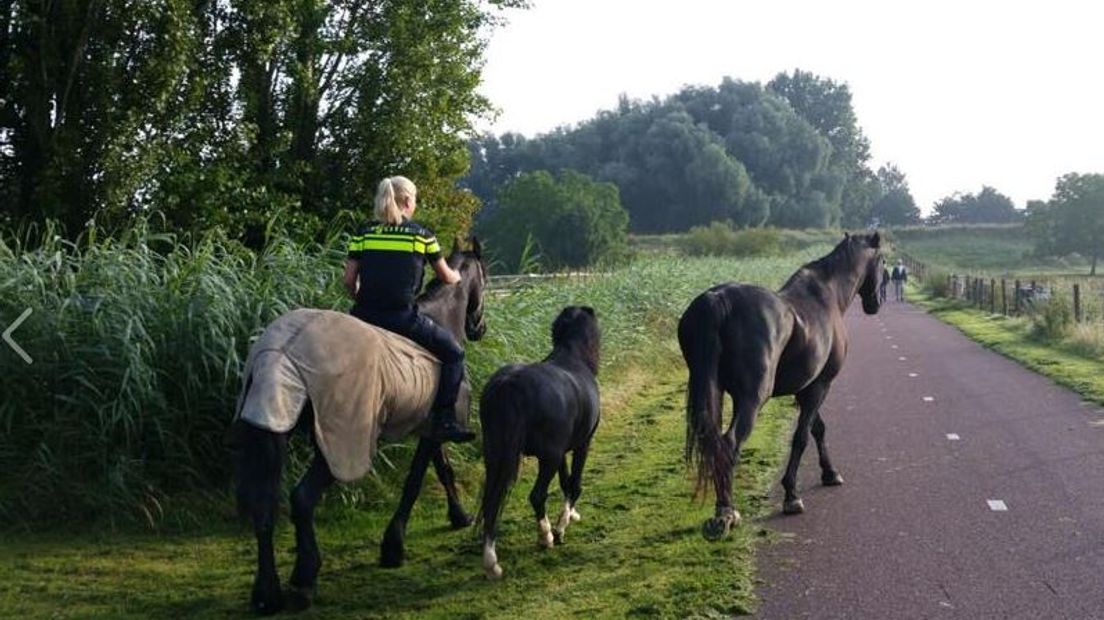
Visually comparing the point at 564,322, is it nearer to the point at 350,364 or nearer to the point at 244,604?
the point at 350,364

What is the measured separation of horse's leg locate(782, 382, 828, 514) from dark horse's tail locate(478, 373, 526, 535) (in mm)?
2415

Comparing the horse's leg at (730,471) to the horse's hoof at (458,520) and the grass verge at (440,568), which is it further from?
the horse's hoof at (458,520)

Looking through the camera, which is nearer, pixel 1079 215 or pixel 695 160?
pixel 1079 215

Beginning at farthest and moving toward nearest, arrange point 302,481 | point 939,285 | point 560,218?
point 560,218
point 939,285
point 302,481

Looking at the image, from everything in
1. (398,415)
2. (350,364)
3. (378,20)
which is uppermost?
(378,20)

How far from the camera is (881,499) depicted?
7945 millimetres

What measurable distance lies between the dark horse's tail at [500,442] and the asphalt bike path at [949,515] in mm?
1547

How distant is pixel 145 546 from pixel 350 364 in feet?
7.35

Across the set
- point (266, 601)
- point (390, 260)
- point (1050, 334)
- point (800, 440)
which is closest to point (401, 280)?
point (390, 260)

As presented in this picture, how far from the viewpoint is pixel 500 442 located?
6078 millimetres

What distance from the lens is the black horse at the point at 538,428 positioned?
6043 millimetres

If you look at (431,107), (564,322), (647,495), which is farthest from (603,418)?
(431,107)

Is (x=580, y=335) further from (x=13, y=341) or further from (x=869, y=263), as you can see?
(x=13, y=341)

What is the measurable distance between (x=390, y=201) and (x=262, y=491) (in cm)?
189
